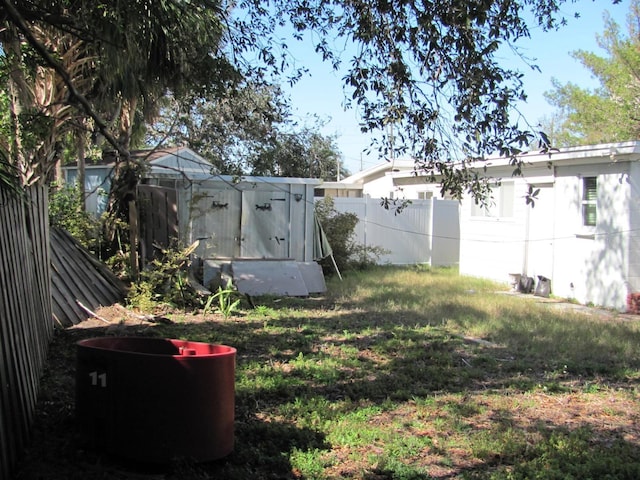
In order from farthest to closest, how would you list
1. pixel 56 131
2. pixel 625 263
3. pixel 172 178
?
pixel 172 178 < pixel 625 263 < pixel 56 131

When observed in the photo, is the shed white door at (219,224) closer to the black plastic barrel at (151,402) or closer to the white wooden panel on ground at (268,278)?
the white wooden panel on ground at (268,278)

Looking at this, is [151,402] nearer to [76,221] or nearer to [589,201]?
[76,221]

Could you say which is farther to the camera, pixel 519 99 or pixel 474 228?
pixel 474 228

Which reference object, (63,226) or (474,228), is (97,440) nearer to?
(63,226)

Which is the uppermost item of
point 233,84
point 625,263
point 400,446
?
point 233,84

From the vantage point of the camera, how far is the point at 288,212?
1408 centimetres

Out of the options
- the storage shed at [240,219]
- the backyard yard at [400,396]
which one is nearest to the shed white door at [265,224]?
the storage shed at [240,219]

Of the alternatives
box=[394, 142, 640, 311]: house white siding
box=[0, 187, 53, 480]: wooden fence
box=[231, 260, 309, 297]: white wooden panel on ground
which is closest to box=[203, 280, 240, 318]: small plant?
box=[231, 260, 309, 297]: white wooden panel on ground

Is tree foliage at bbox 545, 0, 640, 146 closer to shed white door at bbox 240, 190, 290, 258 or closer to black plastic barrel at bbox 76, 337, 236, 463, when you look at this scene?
shed white door at bbox 240, 190, 290, 258

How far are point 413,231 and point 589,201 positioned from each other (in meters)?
7.04

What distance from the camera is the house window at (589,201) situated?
1294 cm

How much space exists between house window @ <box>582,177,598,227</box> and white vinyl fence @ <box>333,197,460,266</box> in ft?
21.1

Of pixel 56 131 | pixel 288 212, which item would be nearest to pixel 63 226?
pixel 56 131

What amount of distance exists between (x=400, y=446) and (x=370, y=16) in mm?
4247
